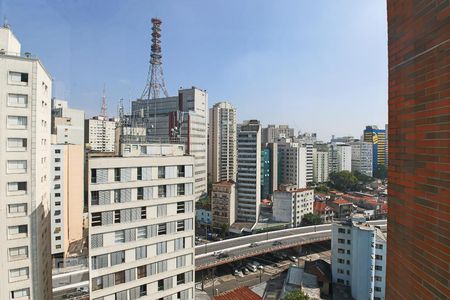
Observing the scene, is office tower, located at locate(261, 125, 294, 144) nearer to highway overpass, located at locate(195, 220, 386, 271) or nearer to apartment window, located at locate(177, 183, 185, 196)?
highway overpass, located at locate(195, 220, 386, 271)

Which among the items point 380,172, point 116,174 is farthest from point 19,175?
point 380,172

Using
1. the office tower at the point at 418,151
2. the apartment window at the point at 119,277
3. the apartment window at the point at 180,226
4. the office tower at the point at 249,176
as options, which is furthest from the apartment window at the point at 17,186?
the office tower at the point at 249,176

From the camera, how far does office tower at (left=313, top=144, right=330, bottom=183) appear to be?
146ft

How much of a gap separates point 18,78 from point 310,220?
84.9 feet

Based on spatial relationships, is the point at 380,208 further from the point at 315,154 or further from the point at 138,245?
the point at 138,245

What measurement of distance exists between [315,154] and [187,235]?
39353 mm

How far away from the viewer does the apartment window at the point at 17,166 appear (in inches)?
293

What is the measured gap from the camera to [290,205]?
2672 centimetres

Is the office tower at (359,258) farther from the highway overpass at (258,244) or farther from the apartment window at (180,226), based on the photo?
the apartment window at (180,226)

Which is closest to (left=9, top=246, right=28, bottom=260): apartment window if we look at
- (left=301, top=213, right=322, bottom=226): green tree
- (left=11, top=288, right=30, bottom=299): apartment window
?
(left=11, top=288, right=30, bottom=299): apartment window

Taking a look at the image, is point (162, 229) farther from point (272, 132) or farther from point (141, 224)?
point (272, 132)

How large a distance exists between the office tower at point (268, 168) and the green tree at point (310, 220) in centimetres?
726

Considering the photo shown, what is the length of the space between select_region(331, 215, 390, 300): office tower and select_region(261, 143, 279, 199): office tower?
17.5 metres

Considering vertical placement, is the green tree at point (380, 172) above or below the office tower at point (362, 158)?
below
